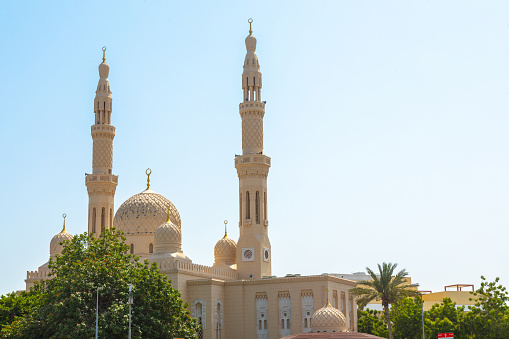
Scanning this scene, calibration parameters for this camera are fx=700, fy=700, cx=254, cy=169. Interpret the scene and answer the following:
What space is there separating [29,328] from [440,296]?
62.9 m

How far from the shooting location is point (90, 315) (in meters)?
34.5

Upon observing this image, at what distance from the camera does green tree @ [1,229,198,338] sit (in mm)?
34000

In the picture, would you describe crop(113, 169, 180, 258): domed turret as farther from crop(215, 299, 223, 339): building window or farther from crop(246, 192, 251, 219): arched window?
crop(215, 299, 223, 339): building window

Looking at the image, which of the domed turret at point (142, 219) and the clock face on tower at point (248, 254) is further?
the domed turret at point (142, 219)

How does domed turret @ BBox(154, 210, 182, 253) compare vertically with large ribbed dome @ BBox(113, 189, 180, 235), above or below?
below

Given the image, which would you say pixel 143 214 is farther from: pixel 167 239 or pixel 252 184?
pixel 252 184

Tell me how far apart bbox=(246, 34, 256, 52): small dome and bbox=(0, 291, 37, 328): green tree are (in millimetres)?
25038

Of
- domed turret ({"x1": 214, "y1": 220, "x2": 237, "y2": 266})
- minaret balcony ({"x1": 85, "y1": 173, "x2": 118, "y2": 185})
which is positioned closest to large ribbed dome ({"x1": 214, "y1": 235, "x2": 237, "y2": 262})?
domed turret ({"x1": 214, "y1": 220, "x2": 237, "y2": 266})

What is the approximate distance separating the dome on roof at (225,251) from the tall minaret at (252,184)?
371cm

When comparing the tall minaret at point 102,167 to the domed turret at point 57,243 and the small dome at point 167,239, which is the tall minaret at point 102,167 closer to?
the domed turret at point 57,243

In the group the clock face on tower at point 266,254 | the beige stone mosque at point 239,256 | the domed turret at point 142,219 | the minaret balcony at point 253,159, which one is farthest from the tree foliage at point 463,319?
the domed turret at point 142,219

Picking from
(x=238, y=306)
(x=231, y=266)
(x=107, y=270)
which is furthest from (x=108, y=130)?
(x=107, y=270)

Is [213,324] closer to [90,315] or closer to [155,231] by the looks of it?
[155,231]

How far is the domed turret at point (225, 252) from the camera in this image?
56156mm
